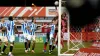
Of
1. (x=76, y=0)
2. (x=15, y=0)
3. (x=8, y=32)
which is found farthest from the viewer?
(x=8, y=32)

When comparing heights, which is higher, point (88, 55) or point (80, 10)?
point (80, 10)

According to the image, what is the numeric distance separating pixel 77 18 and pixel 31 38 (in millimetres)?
Result: 12721

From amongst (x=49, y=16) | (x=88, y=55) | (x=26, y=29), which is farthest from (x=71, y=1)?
(x=49, y=16)

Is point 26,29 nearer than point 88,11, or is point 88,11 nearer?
point 88,11

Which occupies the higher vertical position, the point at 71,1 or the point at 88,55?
the point at 71,1

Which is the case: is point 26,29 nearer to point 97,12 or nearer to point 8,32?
point 8,32

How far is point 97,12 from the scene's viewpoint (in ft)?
2.78

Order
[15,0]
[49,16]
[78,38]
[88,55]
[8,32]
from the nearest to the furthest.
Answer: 1. [15,0]
2. [88,55]
3. [8,32]
4. [78,38]
5. [49,16]

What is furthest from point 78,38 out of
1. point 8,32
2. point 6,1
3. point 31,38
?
point 6,1

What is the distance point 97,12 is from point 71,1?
3.1 inches

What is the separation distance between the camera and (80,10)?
0.84 m

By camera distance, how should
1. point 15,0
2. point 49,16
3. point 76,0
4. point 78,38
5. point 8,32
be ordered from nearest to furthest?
point 76,0 < point 15,0 < point 8,32 < point 78,38 < point 49,16

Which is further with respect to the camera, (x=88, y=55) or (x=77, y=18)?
(x=88, y=55)

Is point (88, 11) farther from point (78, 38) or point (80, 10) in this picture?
point (78, 38)
